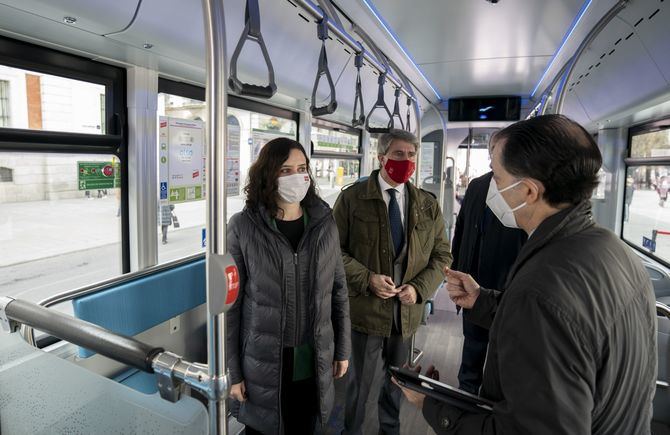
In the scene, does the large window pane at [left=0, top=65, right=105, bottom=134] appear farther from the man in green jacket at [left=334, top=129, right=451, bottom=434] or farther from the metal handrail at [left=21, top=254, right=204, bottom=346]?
the man in green jacket at [left=334, top=129, right=451, bottom=434]

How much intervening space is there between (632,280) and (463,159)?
6875 millimetres

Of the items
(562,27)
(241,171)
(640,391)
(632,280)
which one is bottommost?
(640,391)

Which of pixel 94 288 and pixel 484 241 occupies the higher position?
pixel 484 241

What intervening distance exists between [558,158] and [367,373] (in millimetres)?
1717

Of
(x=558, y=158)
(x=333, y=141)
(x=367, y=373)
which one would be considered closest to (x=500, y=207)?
(x=558, y=158)

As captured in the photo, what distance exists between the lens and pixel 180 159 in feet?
8.36

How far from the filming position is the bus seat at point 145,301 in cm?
195

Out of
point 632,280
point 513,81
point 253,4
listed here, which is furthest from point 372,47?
point 513,81

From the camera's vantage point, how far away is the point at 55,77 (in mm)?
1907

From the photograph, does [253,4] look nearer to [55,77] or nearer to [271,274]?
[271,274]

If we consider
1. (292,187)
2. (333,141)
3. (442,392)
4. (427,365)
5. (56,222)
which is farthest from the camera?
(333,141)

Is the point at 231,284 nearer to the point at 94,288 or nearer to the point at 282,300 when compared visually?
the point at 282,300

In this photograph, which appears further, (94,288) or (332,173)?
(332,173)

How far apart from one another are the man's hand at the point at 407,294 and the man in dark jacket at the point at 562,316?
1060 millimetres
